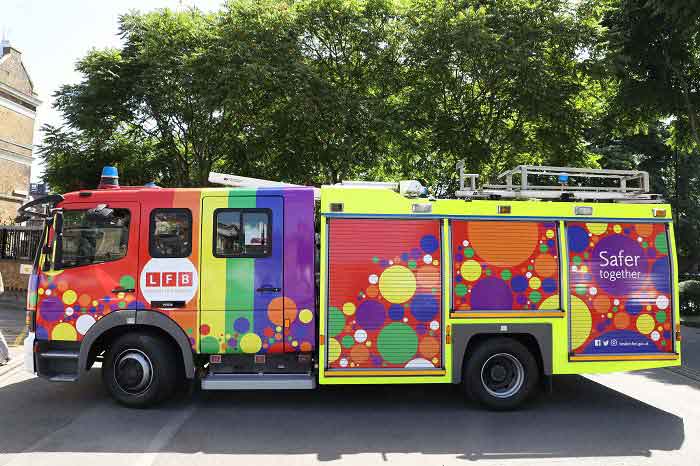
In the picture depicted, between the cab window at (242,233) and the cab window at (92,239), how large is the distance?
115cm

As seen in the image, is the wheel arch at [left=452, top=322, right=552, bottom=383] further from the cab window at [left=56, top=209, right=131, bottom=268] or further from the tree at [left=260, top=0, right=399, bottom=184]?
the tree at [left=260, top=0, right=399, bottom=184]

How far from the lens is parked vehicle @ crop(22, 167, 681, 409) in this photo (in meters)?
6.74

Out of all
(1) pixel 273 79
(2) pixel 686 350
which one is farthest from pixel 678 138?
(1) pixel 273 79

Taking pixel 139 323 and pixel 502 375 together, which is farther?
pixel 502 375

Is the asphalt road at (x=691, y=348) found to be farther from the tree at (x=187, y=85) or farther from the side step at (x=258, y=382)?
the tree at (x=187, y=85)

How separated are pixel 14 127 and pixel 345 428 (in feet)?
124

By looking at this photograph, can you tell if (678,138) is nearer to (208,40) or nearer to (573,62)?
(573,62)

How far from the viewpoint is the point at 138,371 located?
6773mm

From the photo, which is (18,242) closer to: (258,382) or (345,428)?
(258,382)

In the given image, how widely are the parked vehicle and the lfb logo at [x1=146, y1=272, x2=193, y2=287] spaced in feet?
0.04

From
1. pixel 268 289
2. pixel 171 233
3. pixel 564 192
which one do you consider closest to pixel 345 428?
pixel 268 289

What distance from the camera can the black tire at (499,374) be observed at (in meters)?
6.85

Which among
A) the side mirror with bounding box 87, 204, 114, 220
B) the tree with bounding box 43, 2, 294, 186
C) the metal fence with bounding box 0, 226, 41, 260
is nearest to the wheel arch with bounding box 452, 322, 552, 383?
the side mirror with bounding box 87, 204, 114, 220

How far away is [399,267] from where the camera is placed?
6852mm
